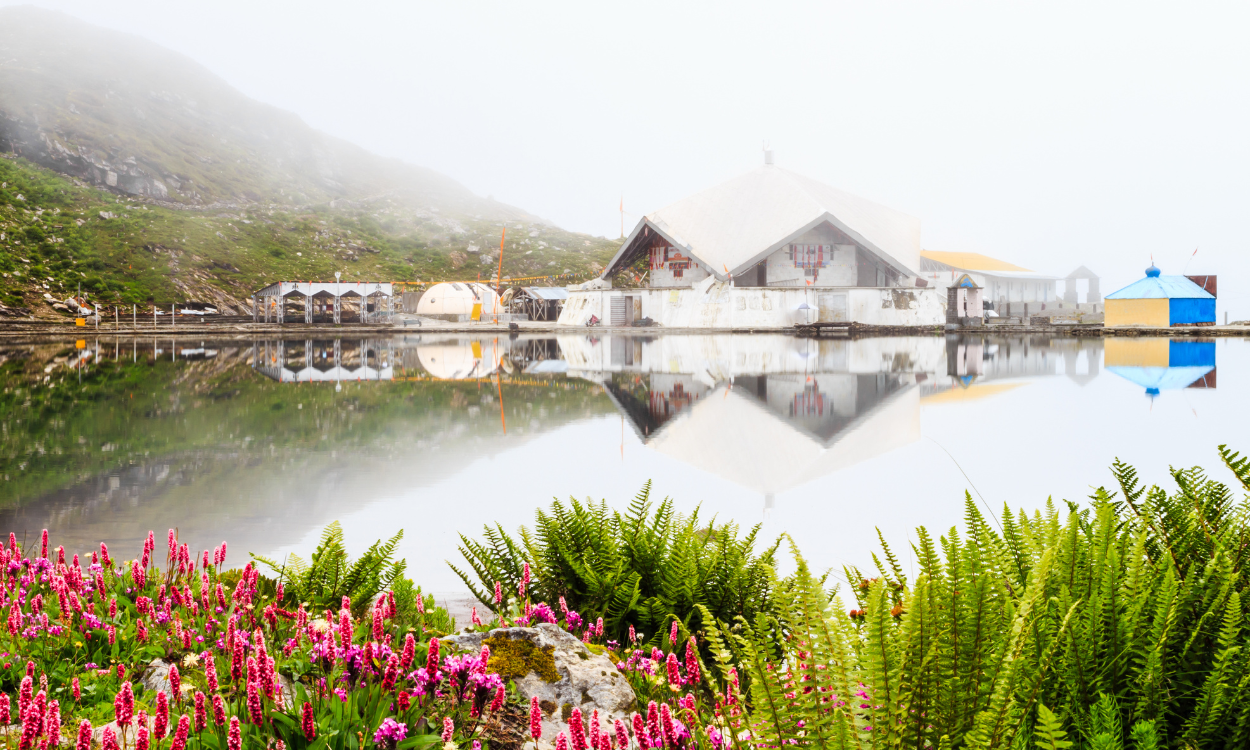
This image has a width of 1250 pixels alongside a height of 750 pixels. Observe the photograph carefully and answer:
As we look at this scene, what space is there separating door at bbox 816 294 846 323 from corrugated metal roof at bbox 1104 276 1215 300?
12.5 metres

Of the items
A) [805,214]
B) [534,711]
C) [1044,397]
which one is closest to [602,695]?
[534,711]

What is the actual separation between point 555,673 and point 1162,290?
124 feet

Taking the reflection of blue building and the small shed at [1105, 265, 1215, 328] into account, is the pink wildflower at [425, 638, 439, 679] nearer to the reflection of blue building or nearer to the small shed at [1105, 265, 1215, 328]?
the reflection of blue building

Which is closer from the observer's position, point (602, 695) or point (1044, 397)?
point (602, 695)

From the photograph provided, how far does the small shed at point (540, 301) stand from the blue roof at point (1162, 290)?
38.1 metres

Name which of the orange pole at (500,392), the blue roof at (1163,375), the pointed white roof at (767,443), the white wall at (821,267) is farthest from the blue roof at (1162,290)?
the pointed white roof at (767,443)

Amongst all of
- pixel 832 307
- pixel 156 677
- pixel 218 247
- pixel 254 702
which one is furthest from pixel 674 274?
pixel 218 247

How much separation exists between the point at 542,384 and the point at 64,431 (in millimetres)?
7614

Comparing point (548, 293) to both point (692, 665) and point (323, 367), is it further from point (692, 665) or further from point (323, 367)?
point (692, 665)

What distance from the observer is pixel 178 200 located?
103 meters

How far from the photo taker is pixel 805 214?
47.2 metres

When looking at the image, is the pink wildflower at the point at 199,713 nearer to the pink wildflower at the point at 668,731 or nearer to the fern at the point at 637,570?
the pink wildflower at the point at 668,731

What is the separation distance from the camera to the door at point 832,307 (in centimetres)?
4381

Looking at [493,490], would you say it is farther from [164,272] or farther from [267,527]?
[164,272]
